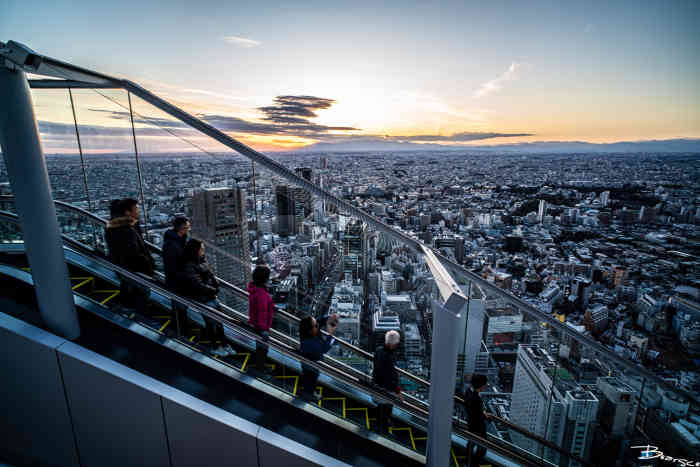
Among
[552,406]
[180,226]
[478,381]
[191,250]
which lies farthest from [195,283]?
[552,406]

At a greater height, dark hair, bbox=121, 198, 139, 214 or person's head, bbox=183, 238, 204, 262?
dark hair, bbox=121, 198, 139, 214

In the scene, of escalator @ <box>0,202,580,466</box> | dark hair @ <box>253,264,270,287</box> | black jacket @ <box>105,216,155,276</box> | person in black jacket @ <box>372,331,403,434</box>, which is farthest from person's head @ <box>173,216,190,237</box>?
person in black jacket @ <box>372,331,403,434</box>

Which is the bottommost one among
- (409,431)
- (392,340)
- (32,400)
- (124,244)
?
(409,431)

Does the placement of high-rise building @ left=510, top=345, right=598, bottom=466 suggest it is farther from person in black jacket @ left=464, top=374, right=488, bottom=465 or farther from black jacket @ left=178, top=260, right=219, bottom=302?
black jacket @ left=178, top=260, right=219, bottom=302

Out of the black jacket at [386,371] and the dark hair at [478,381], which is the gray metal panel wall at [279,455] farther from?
the dark hair at [478,381]

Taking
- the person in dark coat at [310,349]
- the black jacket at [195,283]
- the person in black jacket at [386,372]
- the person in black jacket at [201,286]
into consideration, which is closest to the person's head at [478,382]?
the person in black jacket at [386,372]

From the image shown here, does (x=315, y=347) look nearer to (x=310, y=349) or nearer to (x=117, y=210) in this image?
(x=310, y=349)
